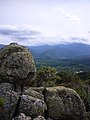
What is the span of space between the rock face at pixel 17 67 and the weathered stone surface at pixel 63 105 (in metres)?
3.05

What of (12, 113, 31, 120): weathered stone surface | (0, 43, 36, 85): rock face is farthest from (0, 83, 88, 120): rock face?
(12, 113, 31, 120): weathered stone surface

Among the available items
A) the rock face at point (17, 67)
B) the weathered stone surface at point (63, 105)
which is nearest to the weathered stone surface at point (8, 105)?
the rock face at point (17, 67)

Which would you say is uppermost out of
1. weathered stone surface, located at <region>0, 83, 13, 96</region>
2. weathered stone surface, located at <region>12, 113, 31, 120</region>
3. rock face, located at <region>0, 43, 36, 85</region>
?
rock face, located at <region>0, 43, 36, 85</region>

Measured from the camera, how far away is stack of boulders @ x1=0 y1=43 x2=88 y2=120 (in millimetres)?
28417

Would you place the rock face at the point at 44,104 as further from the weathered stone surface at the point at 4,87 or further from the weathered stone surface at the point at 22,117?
the weathered stone surface at the point at 22,117

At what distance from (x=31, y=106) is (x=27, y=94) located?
2.47 meters

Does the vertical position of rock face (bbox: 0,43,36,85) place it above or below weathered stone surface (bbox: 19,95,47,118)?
above

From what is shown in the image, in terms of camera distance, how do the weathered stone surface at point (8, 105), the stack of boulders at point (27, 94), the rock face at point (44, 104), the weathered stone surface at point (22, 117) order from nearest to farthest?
the weathered stone surface at point (22, 117) → the weathered stone surface at point (8, 105) → the rock face at point (44, 104) → the stack of boulders at point (27, 94)

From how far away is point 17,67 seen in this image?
30.9 metres

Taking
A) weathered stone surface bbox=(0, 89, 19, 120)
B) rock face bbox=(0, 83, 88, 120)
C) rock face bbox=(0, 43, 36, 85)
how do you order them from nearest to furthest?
weathered stone surface bbox=(0, 89, 19, 120) < rock face bbox=(0, 83, 88, 120) < rock face bbox=(0, 43, 36, 85)

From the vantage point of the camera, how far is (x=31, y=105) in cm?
2812

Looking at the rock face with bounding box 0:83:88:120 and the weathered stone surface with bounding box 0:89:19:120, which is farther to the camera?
the rock face with bounding box 0:83:88:120

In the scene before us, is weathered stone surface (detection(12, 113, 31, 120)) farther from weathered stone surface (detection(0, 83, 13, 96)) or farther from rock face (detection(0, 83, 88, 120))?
weathered stone surface (detection(0, 83, 13, 96))

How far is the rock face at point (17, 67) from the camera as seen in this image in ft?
101
